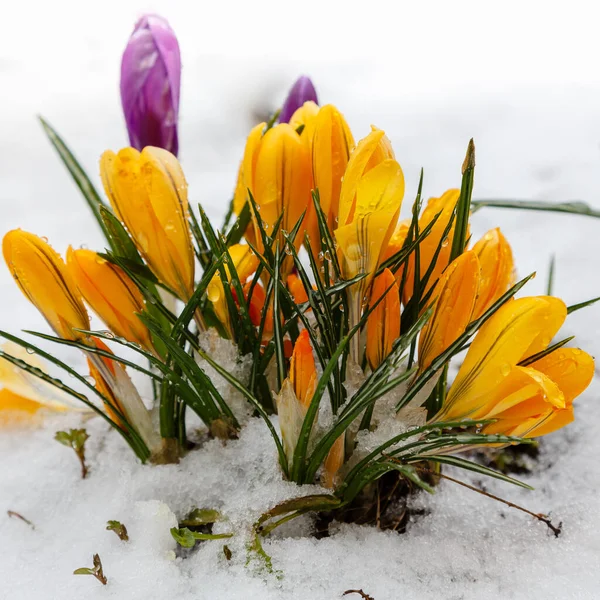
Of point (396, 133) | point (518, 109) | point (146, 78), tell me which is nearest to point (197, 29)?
point (396, 133)

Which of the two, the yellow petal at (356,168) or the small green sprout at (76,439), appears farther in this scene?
the small green sprout at (76,439)

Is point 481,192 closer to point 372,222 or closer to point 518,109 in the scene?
point 518,109

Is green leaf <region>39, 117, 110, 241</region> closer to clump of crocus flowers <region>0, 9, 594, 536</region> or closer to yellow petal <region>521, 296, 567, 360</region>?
clump of crocus flowers <region>0, 9, 594, 536</region>

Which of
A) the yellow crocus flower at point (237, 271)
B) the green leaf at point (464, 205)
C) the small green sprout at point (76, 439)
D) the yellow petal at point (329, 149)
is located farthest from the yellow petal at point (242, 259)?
the small green sprout at point (76, 439)

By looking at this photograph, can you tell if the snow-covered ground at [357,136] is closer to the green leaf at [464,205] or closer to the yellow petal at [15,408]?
the yellow petal at [15,408]

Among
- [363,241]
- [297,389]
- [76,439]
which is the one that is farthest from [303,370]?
[76,439]

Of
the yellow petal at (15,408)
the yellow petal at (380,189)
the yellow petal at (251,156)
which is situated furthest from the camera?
the yellow petal at (15,408)
